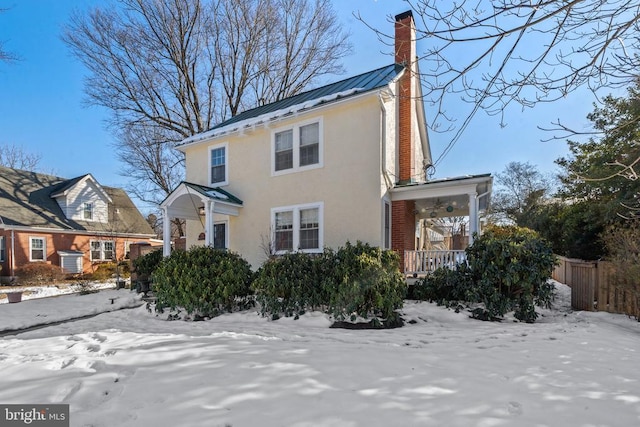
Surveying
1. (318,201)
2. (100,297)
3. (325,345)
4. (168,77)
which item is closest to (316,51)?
(168,77)

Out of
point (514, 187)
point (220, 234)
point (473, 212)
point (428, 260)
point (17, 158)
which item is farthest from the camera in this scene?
point (514, 187)

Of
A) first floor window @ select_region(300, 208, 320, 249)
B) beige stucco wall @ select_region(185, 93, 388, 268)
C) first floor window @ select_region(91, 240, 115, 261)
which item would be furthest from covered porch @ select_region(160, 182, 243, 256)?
first floor window @ select_region(91, 240, 115, 261)

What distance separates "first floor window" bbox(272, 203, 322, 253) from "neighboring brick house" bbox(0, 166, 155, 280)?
50.1 feet

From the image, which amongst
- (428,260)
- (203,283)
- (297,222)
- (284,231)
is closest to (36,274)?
(284,231)

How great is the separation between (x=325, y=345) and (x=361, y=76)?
952 centimetres

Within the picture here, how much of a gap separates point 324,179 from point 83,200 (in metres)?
18.9

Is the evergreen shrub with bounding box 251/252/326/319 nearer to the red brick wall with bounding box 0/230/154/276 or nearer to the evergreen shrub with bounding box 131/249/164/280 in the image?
the evergreen shrub with bounding box 131/249/164/280

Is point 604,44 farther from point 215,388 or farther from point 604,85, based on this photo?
point 215,388

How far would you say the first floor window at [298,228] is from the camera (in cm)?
981

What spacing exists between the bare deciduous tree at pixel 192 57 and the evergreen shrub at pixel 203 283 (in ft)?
44.3

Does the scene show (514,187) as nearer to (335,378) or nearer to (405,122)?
(405,122)

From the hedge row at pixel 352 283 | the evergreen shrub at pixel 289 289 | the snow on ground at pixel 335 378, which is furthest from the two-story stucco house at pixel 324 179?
the snow on ground at pixel 335 378

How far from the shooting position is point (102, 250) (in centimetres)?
2061

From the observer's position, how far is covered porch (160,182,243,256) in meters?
10.1
